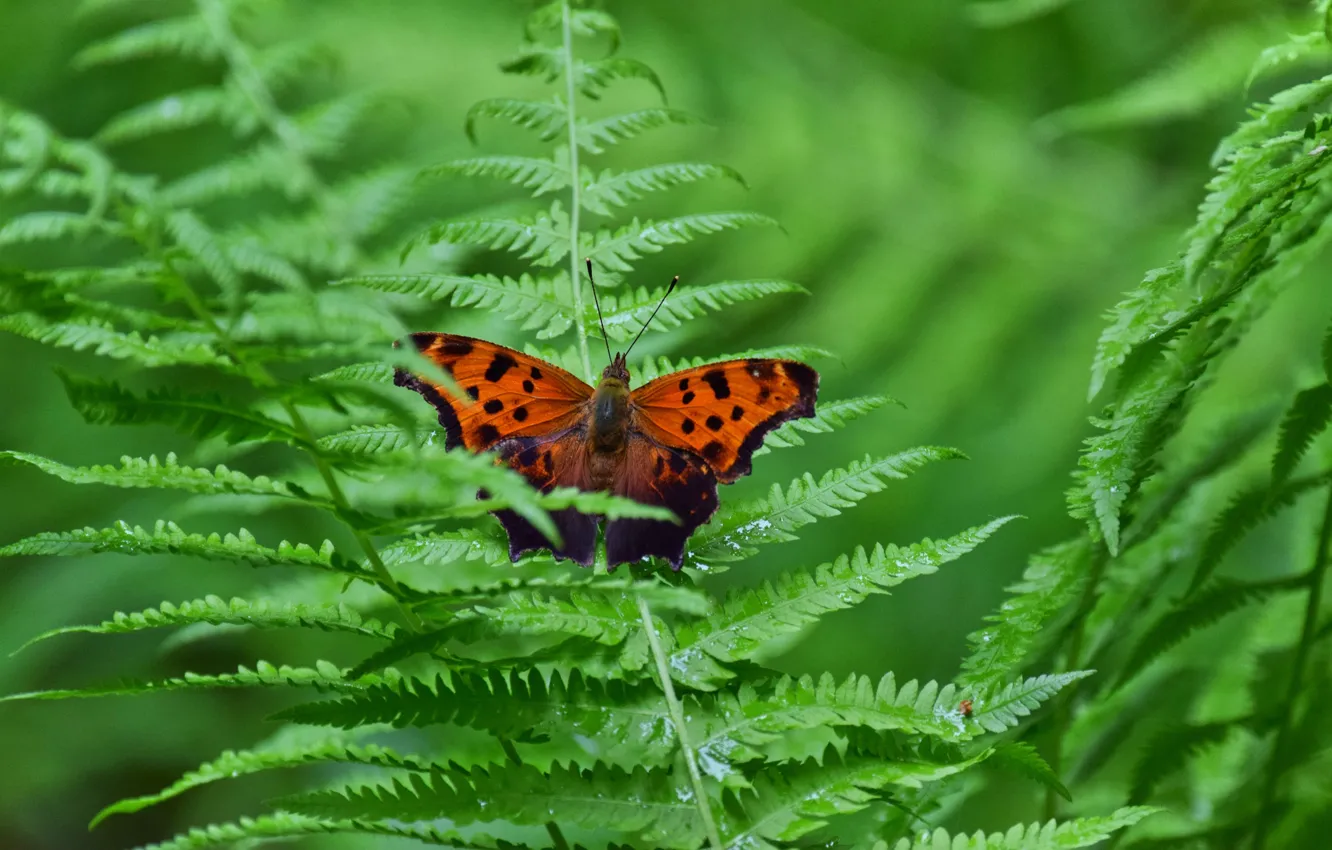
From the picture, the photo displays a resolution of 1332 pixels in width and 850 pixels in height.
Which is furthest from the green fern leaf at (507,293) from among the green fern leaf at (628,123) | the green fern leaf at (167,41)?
the green fern leaf at (167,41)

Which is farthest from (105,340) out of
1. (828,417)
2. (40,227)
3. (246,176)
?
(246,176)

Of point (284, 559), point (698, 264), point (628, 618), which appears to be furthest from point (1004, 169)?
point (284, 559)

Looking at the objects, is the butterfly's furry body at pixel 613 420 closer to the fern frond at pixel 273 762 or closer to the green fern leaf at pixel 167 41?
the fern frond at pixel 273 762

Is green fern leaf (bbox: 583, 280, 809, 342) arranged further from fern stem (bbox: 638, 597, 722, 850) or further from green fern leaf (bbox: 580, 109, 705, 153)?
fern stem (bbox: 638, 597, 722, 850)

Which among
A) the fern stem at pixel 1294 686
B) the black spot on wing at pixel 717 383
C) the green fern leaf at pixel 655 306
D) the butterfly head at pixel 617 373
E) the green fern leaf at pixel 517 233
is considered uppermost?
the green fern leaf at pixel 517 233

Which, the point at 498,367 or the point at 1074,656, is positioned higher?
the point at 498,367

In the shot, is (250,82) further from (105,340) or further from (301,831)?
(301,831)
